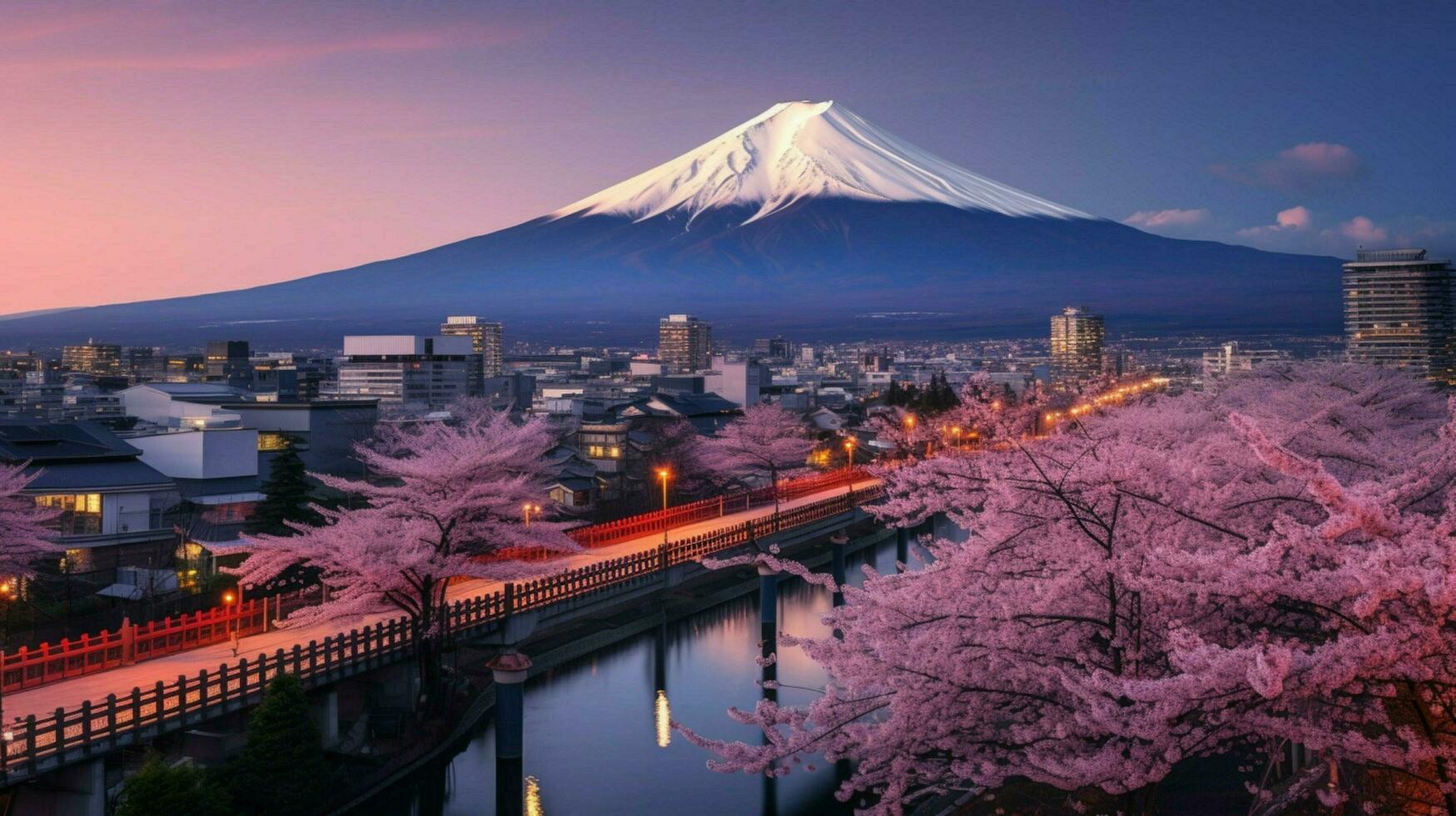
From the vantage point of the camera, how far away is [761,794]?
1992 centimetres


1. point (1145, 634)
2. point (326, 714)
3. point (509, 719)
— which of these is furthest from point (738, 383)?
point (1145, 634)

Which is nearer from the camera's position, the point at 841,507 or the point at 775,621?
the point at 775,621

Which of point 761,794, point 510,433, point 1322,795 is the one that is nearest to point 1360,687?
point 1322,795

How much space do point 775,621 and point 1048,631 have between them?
22.0 m

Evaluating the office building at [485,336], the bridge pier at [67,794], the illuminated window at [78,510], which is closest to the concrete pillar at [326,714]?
the bridge pier at [67,794]

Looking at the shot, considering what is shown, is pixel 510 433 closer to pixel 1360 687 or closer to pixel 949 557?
pixel 949 557

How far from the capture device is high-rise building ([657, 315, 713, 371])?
16312 centimetres

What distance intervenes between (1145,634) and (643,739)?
46.7 feet

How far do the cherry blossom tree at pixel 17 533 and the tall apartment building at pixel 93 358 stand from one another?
142 m

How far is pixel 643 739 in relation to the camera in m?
22.6

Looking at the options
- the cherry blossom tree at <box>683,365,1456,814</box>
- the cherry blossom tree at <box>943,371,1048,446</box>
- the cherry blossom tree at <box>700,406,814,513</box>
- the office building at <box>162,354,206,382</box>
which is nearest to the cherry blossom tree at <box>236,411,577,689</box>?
the cherry blossom tree at <box>683,365,1456,814</box>

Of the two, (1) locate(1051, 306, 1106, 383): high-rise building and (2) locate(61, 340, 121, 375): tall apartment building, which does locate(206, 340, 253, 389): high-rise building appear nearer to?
(2) locate(61, 340, 121, 375): tall apartment building

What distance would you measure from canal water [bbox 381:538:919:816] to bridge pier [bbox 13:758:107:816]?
13.8 feet

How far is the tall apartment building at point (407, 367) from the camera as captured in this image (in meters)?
103
